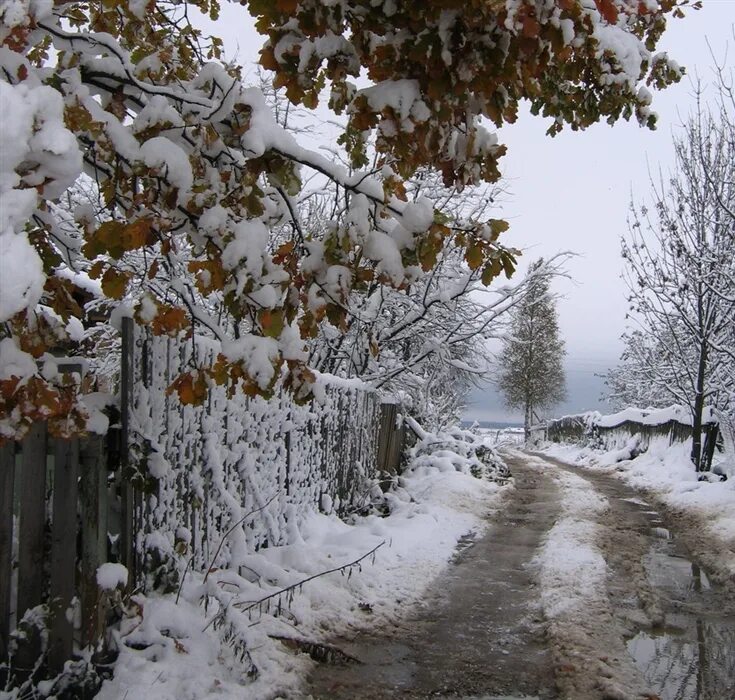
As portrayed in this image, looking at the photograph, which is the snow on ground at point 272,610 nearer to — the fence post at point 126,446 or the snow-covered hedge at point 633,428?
the fence post at point 126,446

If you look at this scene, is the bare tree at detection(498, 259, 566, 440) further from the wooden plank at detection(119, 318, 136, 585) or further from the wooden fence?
the wooden plank at detection(119, 318, 136, 585)

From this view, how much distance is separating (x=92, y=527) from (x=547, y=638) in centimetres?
309

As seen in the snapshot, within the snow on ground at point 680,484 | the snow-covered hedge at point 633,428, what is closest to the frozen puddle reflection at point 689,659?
the snow on ground at point 680,484

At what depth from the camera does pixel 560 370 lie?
49438mm

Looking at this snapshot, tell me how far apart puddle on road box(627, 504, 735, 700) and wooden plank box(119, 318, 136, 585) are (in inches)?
118

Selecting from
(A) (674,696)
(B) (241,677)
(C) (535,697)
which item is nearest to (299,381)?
(B) (241,677)

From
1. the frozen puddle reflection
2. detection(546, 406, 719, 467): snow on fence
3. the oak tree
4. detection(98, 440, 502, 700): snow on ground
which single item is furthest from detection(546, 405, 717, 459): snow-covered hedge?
the oak tree

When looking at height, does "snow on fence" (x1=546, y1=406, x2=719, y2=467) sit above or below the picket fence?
below

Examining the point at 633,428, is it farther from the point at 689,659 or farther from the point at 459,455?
the point at 689,659

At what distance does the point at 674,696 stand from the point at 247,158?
3.61 m

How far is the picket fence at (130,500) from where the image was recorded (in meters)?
3.25

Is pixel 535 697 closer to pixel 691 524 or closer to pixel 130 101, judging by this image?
pixel 130 101

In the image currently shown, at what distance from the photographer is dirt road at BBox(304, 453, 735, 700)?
394 centimetres

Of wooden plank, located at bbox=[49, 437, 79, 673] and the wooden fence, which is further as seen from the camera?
the wooden fence
